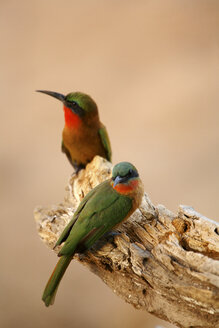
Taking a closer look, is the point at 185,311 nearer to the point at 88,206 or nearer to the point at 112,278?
the point at 112,278

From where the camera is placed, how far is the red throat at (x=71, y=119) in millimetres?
2254

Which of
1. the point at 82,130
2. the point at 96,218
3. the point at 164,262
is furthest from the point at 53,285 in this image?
the point at 82,130

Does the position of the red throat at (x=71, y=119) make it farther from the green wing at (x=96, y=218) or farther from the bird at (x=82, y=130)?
the green wing at (x=96, y=218)

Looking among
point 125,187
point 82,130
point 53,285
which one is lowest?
point 53,285

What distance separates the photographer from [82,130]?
2.30 metres

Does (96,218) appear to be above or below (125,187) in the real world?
below

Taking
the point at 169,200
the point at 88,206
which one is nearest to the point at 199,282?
the point at 88,206

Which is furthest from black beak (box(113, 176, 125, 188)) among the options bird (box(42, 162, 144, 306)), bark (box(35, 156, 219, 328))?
bark (box(35, 156, 219, 328))

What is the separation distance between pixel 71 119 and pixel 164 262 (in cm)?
115

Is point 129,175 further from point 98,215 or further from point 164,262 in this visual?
point 164,262

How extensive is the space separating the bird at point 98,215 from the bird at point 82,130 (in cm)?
72

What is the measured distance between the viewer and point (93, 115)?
2.29 metres

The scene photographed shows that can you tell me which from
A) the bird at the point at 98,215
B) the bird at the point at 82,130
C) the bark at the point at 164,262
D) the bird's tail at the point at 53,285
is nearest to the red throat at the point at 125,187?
the bird at the point at 98,215

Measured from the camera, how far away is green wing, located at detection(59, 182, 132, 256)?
4.76ft
